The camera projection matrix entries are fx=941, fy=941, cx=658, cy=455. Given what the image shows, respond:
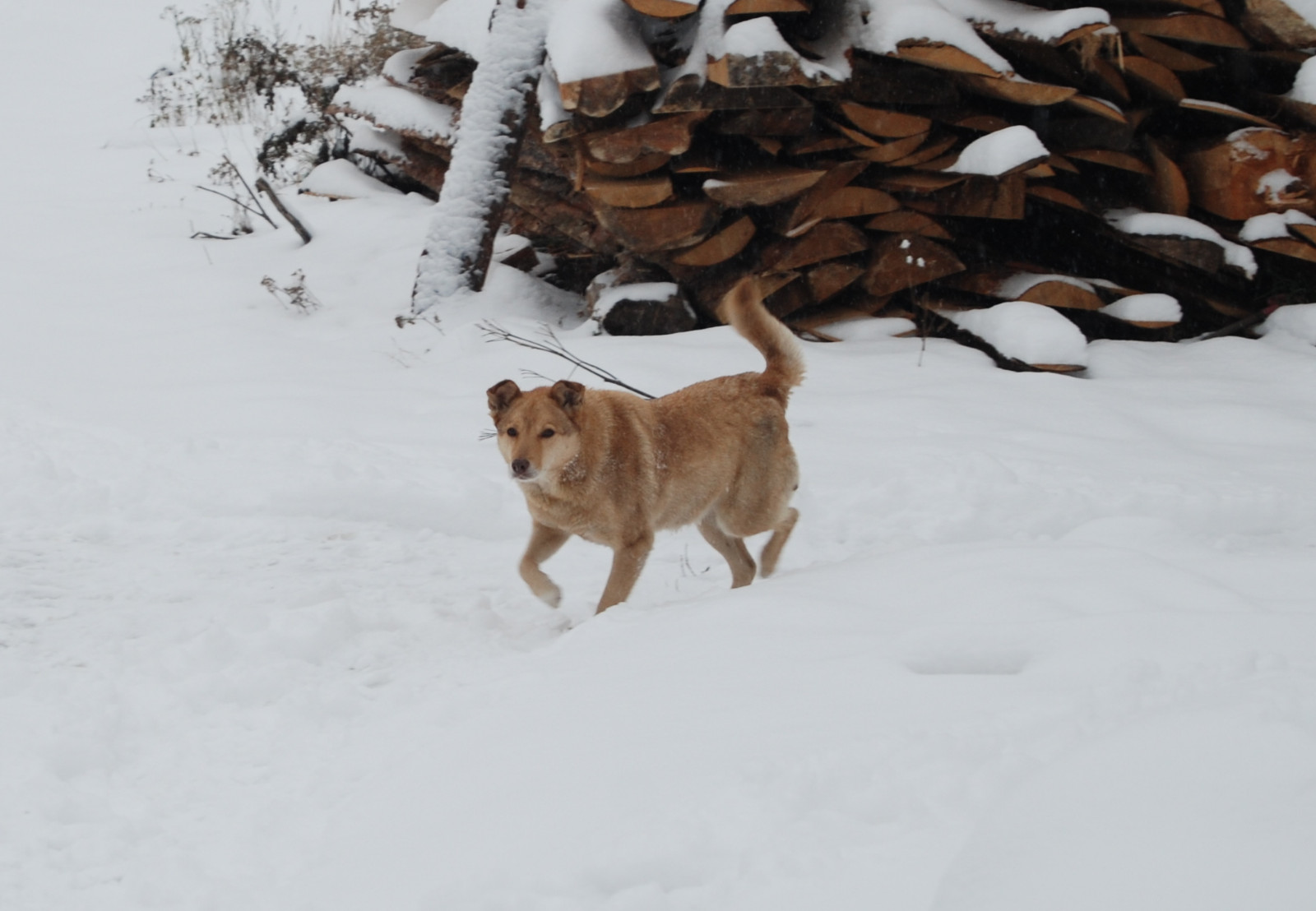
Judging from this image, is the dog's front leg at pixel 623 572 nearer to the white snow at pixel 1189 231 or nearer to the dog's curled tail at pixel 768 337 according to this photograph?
the dog's curled tail at pixel 768 337

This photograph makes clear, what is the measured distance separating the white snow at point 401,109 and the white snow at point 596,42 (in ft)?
8.41

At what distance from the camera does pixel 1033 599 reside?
9.47ft

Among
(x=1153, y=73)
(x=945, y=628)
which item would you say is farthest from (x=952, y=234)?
(x=945, y=628)

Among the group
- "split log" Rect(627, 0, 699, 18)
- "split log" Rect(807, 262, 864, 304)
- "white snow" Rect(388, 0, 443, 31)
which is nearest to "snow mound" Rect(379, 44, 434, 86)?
"white snow" Rect(388, 0, 443, 31)

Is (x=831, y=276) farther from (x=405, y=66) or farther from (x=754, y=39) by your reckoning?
(x=405, y=66)

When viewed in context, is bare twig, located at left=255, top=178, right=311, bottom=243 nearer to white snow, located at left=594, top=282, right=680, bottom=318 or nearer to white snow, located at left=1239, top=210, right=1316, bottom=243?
white snow, located at left=594, top=282, right=680, bottom=318

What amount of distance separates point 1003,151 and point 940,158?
19.3 inches

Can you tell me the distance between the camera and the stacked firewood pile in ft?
21.6

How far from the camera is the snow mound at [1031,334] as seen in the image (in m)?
6.91

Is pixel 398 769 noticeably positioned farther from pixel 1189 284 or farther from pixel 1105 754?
pixel 1189 284

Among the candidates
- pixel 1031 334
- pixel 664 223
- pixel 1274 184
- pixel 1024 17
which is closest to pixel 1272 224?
pixel 1274 184

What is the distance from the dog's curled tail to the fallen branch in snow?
3.89ft

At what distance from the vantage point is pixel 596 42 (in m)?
6.41

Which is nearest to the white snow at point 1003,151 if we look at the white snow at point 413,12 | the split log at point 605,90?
the split log at point 605,90
